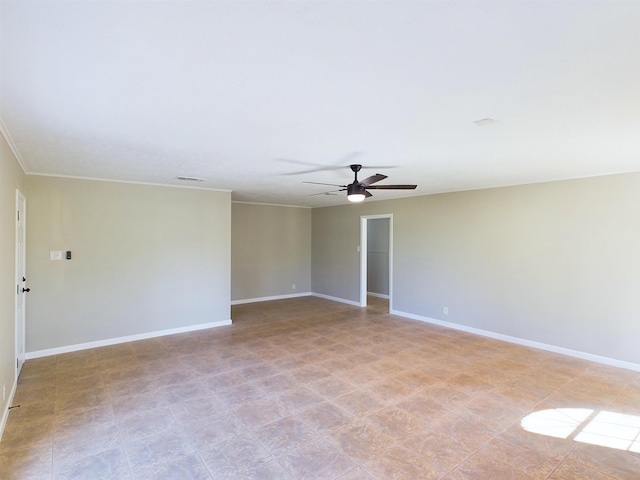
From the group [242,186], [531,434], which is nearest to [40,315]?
[242,186]

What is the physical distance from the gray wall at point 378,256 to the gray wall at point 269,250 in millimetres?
1851

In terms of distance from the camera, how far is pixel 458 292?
572cm

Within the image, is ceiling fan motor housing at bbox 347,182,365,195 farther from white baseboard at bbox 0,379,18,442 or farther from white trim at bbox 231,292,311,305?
white trim at bbox 231,292,311,305

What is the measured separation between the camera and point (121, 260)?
16.1ft

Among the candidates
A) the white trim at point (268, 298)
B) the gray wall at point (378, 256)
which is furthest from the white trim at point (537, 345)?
the white trim at point (268, 298)

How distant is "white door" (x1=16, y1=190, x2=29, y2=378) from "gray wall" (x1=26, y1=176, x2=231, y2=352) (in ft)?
0.74

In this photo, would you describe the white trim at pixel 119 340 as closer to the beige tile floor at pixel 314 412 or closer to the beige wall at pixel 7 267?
the beige tile floor at pixel 314 412

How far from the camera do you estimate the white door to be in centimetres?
362

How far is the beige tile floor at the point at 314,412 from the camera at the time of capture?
7.59 feet

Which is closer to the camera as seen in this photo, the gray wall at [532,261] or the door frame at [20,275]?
the door frame at [20,275]

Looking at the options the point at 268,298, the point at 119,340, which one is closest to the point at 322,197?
the point at 268,298

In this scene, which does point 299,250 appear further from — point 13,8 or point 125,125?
point 13,8

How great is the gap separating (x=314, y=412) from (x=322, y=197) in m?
4.52

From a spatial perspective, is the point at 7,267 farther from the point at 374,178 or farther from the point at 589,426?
the point at 589,426
